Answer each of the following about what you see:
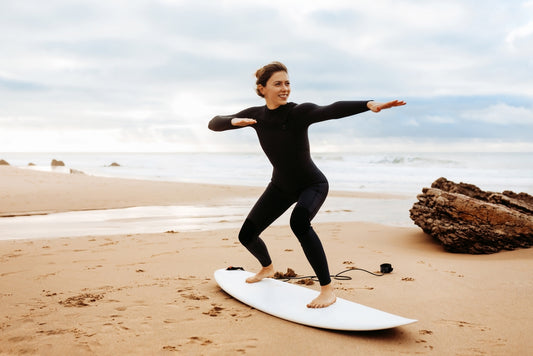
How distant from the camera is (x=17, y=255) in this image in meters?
5.77

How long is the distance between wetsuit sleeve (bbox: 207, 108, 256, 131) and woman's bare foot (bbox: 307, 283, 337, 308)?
5.30ft

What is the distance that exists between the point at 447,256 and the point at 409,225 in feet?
9.20

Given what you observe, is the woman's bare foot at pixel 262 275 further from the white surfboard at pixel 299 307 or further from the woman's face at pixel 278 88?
the woman's face at pixel 278 88

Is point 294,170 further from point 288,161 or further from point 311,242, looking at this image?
point 311,242

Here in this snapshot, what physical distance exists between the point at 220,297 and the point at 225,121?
1.64 metres

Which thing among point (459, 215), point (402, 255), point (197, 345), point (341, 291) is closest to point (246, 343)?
point (197, 345)

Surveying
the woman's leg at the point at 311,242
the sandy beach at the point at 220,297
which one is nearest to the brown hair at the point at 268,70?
the woman's leg at the point at 311,242

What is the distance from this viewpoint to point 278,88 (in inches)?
151

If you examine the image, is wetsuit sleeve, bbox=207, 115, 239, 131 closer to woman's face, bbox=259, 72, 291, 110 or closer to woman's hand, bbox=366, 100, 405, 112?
woman's face, bbox=259, 72, 291, 110

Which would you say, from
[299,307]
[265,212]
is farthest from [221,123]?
[299,307]

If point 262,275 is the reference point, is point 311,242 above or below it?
above

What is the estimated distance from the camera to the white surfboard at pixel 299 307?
318 centimetres

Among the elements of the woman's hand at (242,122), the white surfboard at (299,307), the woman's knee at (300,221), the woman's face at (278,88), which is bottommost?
the white surfboard at (299,307)

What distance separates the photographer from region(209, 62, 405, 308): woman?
11.8ft
